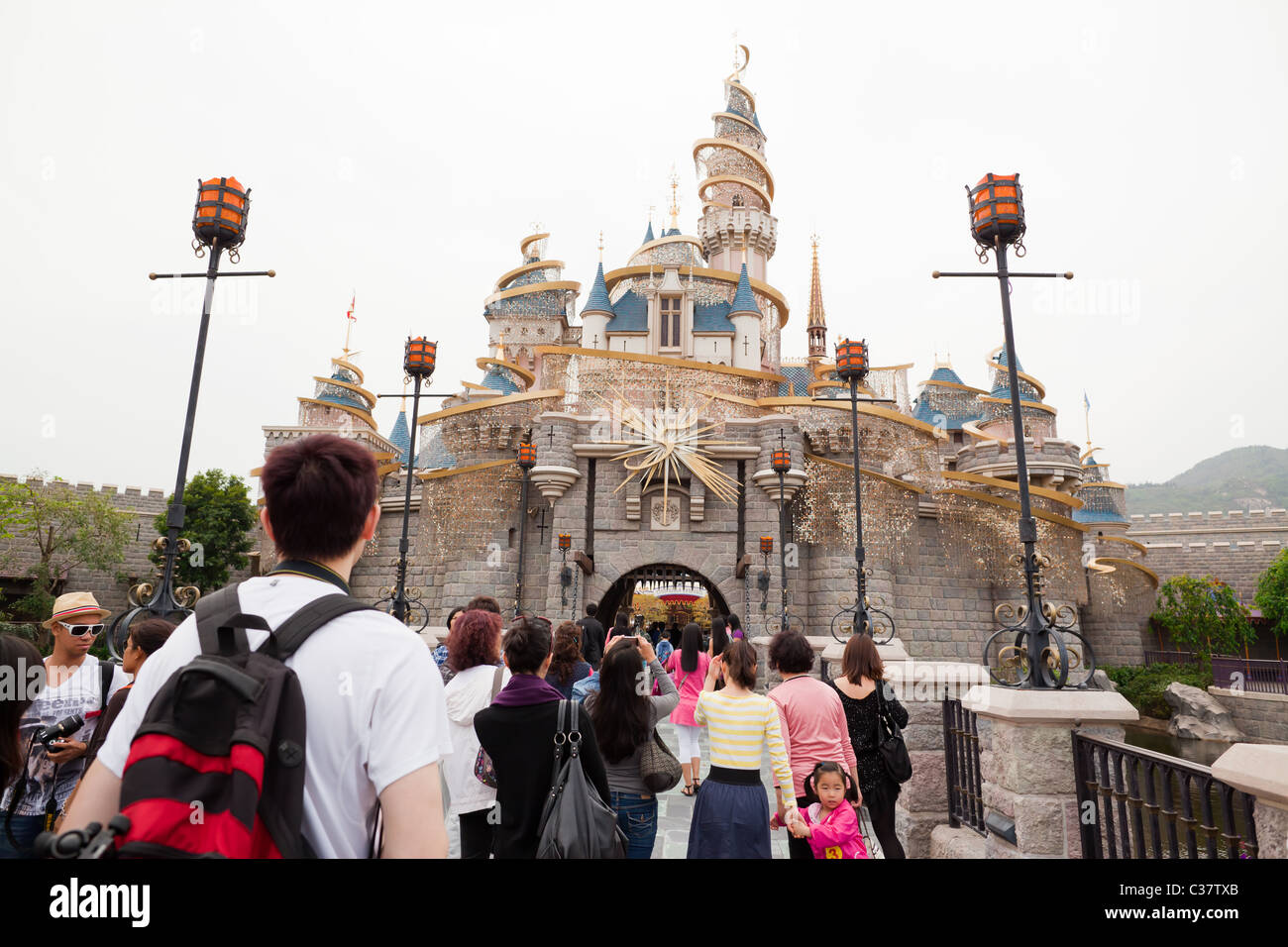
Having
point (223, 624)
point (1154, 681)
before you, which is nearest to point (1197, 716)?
point (1154, 681)

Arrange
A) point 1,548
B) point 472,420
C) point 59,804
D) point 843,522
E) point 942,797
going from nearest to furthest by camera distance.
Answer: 1. point 59,804
2. point 942,797
3. point 843,522
4. point 472,420
5. point 1,548

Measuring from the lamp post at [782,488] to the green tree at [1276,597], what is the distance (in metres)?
19.3

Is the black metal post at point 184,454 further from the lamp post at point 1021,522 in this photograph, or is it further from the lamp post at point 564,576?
the lamp post at point 564,576

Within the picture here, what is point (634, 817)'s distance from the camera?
347 cm

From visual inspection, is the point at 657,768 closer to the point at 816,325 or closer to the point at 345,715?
the point at 345,715

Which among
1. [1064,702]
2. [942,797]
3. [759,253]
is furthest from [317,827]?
[759,253]

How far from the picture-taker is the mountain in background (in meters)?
82.5

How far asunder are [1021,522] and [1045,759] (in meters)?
1.62

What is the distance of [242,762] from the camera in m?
1.21

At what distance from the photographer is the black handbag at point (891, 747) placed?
14.2ft

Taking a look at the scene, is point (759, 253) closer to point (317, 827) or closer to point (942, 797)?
point (942, 797)
